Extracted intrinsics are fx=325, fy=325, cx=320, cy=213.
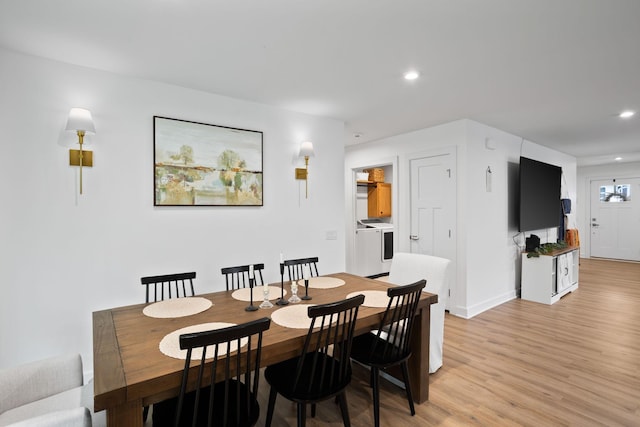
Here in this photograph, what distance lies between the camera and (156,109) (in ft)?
9.09

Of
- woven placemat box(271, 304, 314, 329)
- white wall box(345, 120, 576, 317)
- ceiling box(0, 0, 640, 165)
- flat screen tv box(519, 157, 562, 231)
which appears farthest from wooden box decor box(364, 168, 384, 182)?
woven placemat box(271, 304, 314, 329)

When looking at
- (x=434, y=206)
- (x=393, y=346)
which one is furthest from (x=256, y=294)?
(x=434, y=206)

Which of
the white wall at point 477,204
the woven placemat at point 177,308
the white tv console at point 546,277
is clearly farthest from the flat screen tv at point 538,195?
the woven placemat at point 177,308

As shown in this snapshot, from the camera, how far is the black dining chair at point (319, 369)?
1580 mm

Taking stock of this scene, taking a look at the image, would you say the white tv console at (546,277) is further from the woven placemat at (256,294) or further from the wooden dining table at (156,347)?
the woven placemat at (256,294)

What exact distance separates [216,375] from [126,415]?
13.1 inches

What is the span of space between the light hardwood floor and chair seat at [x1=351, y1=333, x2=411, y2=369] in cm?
42

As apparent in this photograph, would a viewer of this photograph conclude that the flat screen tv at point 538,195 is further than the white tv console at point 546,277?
Yes

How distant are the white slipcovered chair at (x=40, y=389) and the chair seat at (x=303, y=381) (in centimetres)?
88

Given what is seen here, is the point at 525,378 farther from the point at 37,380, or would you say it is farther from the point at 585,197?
the point at 585,197

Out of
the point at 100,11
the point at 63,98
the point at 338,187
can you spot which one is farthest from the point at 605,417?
the point at 63,98

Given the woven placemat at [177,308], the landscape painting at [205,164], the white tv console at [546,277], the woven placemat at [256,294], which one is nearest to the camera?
the woven placemat at [177,308]

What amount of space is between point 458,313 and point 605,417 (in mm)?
1959

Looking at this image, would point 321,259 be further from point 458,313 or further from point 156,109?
point 156,109
